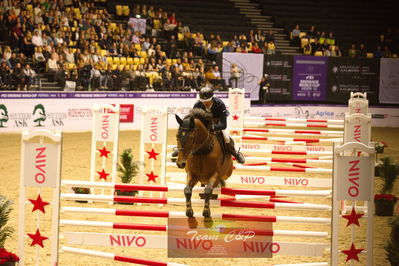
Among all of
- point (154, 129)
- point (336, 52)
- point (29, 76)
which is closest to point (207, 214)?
point (154, 129)

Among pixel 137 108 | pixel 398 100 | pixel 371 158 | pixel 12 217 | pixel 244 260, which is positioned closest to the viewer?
pixel 371 158

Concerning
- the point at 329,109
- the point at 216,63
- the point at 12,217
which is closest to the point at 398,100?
the point at 329,109

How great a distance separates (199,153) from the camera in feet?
26.7

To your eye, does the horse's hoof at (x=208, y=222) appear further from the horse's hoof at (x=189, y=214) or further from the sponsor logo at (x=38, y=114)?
the sponsor logo at (x=38, y=114)

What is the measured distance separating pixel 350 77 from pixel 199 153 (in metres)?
25.8

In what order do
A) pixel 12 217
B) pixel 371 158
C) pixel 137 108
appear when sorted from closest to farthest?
pixel 371 158
pixel 12 217
pixel 137 108

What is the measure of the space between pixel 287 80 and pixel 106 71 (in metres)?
10.7

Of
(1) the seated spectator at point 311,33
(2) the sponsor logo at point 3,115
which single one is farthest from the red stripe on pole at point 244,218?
(1) the seated spectator at point 311,33

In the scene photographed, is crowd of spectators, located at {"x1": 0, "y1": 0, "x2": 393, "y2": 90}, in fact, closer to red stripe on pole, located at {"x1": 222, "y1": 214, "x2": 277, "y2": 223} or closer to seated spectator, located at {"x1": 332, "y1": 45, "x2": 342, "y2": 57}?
seated spectator, located at {"x1": 332, "y1": 45, "x2": 342, "y2": 57}

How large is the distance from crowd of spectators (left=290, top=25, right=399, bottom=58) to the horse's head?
26364 millimetres

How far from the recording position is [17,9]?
25.0 meters

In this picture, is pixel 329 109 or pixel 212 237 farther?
pixel 329 109

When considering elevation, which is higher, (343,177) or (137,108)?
(137,108)

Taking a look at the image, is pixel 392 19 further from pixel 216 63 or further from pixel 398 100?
pixel 216 63
